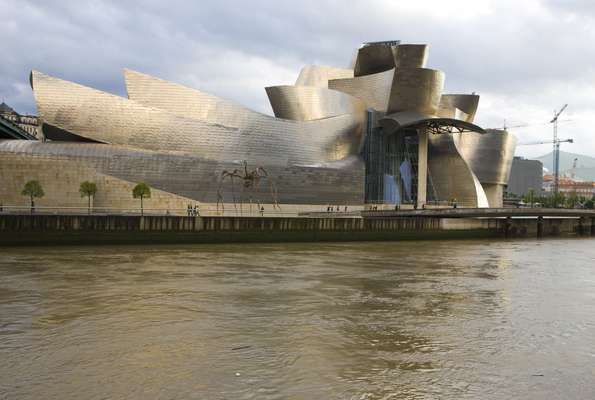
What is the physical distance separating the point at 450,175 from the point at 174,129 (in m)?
26.7

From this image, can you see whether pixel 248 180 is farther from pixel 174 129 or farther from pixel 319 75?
pixel 319 75

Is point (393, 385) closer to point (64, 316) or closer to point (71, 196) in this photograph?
point (64, 316)

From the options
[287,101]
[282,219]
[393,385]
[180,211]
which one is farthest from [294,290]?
[287,101]

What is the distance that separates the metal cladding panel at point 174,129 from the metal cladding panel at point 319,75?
9561 millimetres

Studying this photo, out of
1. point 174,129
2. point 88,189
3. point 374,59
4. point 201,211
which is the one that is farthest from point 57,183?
point 374,59

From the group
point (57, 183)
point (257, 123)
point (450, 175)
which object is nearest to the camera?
point (57, 183)

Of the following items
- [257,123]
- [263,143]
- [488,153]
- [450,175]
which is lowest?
[450,175]

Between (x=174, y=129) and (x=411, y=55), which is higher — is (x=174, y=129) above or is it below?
below

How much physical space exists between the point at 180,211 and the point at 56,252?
1285 cm

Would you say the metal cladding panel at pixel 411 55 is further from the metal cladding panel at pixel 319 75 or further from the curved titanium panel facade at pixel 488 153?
the curved titanium panel facade at pixel 488 153

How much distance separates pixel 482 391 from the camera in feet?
20.9

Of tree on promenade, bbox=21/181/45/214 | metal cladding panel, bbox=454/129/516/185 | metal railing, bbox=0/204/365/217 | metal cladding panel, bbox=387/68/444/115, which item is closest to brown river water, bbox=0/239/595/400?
metal railing, bbox=0/204/365/217

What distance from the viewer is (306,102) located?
40.4m

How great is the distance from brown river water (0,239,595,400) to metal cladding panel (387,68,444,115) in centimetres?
2874
